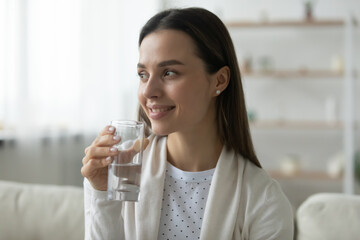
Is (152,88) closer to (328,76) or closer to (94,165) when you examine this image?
(94,165)

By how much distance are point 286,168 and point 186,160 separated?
11.0 feet

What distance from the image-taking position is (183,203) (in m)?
1.44

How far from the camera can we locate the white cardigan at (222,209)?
1315mm

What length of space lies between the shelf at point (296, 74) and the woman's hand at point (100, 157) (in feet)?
11.8

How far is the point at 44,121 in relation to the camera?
137 inches

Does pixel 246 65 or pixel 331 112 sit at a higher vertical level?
pixel 246 65

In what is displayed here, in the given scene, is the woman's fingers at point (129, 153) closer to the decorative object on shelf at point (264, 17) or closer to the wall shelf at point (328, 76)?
the wall shelf at point (328, 76)

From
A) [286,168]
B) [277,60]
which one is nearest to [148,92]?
[286,168]

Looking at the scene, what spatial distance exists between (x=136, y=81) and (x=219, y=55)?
3.30m

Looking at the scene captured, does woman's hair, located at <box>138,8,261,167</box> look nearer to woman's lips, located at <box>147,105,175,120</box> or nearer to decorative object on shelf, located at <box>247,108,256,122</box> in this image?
woman's lips, located at <box>147,105,175,120</box>

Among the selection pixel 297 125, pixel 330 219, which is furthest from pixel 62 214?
pixel 297 125

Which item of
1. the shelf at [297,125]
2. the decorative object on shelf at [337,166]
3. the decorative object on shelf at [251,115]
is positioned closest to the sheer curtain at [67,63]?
the decorative object on shelf at [251,115]

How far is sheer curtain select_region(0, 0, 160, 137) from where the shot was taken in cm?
308

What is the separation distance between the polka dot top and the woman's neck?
0.08ft
